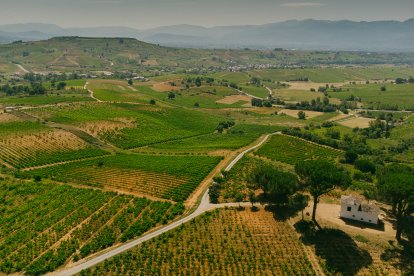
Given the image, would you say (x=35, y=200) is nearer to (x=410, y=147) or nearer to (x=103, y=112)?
(x=103, y=112)

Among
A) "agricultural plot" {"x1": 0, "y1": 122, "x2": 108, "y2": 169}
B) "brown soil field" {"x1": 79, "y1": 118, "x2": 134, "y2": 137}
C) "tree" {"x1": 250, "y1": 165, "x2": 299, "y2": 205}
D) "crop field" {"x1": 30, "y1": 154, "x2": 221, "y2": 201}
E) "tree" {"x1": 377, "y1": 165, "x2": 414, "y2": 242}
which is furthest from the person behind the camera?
"brown soil field" {"x1": 79, "y1": 118, "x2": 134, "y2": 137}

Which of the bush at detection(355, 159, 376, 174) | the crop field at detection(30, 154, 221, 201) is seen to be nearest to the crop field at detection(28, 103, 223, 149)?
the crop field at detection(30, 154, 221, 201)

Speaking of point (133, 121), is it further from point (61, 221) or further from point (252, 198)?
point (252, 198)

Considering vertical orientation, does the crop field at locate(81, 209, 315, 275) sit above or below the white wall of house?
below

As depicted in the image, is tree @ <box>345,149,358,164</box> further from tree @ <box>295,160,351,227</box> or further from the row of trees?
tree @ <box>295,160,351,227</box>

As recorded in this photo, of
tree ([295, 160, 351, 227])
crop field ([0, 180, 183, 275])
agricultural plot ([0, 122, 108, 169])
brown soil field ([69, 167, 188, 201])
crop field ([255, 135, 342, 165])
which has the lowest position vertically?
crop field ([0, 180, 183, 275])

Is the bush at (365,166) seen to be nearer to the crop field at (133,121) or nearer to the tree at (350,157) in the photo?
the tree at (350,157)

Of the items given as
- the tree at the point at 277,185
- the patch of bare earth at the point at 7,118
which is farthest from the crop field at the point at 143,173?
the patch of bare earth at the point at 7,118
